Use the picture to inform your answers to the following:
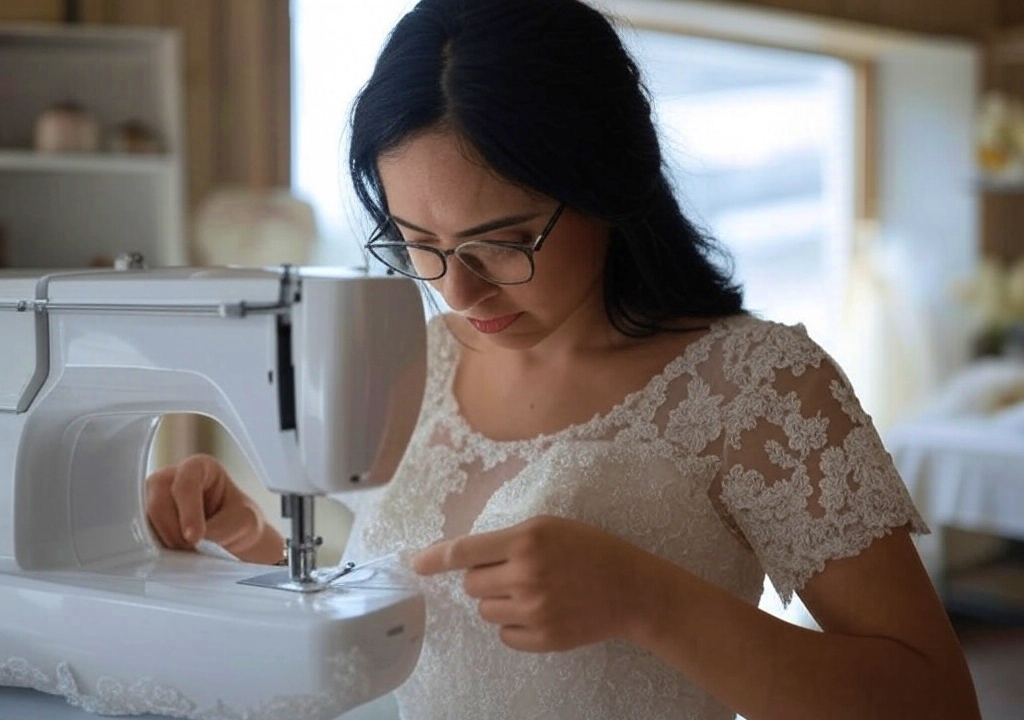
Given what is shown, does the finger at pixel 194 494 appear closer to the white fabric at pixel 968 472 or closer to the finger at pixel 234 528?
the finger at pixel 234 528

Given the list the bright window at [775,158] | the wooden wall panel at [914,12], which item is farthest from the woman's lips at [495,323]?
the wooden wall panel at [914,12]

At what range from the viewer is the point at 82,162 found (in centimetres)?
277

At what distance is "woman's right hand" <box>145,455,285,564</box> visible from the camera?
1.20 meters

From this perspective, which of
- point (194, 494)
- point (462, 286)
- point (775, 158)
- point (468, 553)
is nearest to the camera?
point (468, 553)

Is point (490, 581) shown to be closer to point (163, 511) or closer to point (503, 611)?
point (503, 611)

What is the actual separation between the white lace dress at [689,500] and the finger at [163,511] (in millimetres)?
202

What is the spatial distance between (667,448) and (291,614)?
40 centimetres

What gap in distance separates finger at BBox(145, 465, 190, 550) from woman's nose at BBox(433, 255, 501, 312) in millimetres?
320

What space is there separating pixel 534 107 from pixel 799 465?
361 mm

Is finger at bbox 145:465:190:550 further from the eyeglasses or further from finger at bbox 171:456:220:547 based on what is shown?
the eyeglasses

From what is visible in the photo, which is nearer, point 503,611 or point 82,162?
point 503,611

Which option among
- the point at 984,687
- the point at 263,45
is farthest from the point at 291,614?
the point at 984,687

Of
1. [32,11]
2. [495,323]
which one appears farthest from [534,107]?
[32,11]

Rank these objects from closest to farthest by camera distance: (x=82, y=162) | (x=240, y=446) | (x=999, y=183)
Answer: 1. (x=240, y=446)
2. (x=82, y=162)
3. (x=999, y=183)
